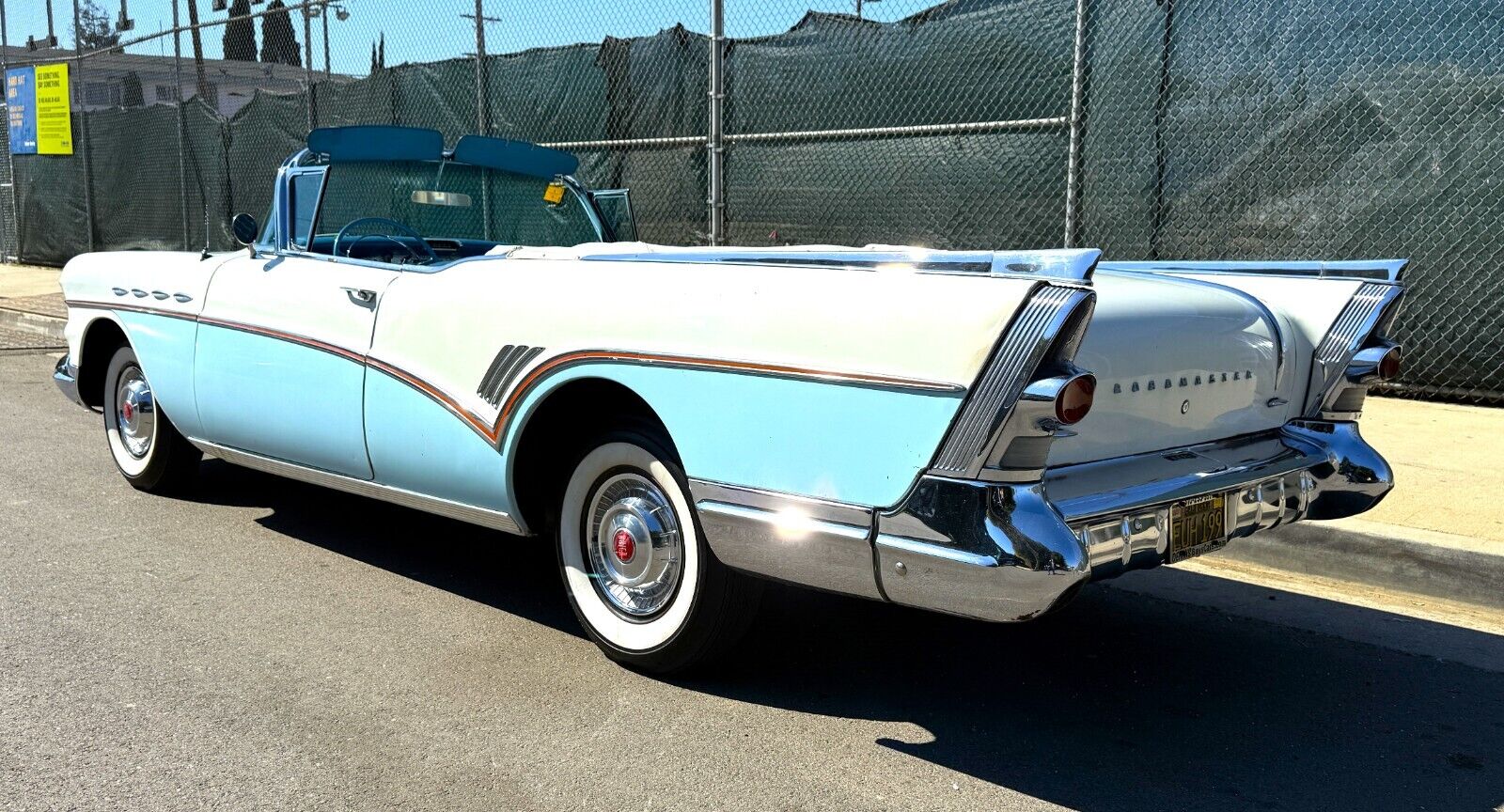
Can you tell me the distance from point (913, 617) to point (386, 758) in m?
1.89

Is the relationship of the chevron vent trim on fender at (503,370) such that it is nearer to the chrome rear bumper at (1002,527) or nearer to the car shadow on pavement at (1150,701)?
the chrome rear bumper at (1002,527)

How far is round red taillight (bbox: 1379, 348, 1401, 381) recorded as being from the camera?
154 inches

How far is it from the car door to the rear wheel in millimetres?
695

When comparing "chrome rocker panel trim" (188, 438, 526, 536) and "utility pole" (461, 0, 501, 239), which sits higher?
"utility pole" (461, 0, 501, 239)

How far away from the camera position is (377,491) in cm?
441

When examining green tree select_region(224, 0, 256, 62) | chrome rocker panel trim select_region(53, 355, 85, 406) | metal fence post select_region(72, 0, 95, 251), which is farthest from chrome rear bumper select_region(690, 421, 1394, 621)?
metal fence post select_region(72, 0, 95, 251)

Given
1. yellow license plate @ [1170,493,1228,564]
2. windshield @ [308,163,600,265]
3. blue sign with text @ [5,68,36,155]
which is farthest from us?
blue sign with text @ [5,68,36,155]

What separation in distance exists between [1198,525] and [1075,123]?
4.89 metres

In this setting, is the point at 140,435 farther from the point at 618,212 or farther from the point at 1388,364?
the point at 1388,364

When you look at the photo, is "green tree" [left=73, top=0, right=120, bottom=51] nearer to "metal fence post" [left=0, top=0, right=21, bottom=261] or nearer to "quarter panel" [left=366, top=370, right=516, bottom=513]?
"metal fence post" [left=0, top=0, right=21, bottom=261]

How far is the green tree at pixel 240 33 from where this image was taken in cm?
1367

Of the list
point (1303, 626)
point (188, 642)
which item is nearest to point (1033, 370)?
point (1303, 626)

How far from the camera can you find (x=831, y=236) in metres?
9.23

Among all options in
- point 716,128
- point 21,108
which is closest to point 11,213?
point 21,108
